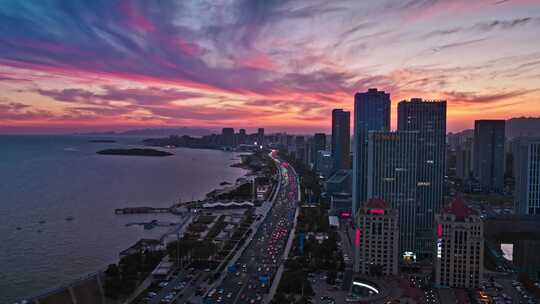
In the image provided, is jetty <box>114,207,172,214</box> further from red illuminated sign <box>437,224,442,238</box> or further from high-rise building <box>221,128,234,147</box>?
high-rise building <box>221,128,234,147</box>

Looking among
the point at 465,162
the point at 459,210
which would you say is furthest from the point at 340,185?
the point at 465,162

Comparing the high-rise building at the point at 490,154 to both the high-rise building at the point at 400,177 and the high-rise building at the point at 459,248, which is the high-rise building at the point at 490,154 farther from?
the high-rise building at the point at 459,248

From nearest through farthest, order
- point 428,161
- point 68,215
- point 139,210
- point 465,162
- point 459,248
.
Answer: point 459,248
point 428,161
point 68,215
point 139,210
point 465,162

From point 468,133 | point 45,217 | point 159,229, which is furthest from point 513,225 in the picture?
point 468,133

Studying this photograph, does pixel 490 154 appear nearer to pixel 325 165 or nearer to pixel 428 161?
pixel 325 165

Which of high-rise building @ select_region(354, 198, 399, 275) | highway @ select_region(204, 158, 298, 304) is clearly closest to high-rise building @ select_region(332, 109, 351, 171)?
highway @ select_region(204, 158, 298, 304)

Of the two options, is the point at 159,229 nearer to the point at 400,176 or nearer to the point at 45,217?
the point at 45,217
